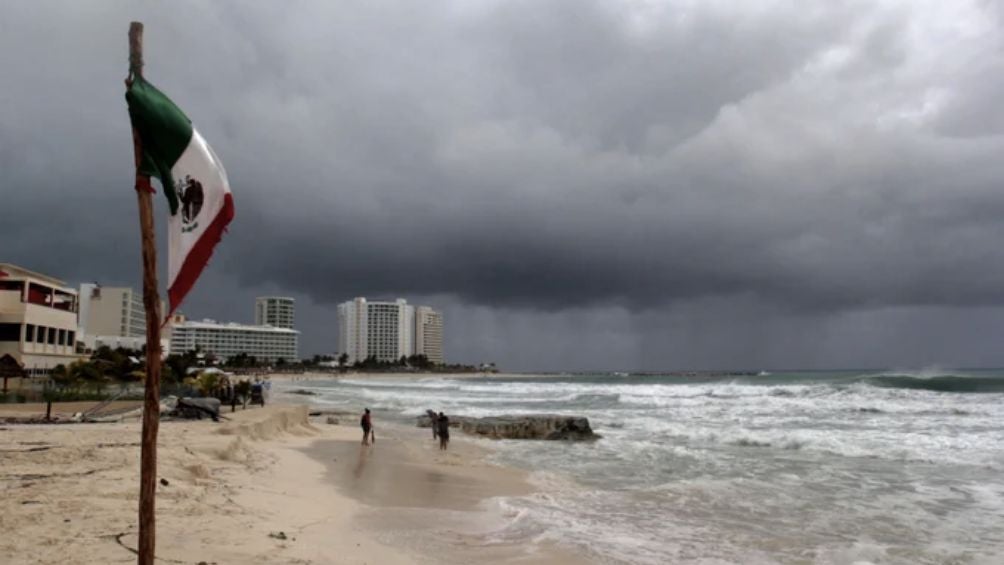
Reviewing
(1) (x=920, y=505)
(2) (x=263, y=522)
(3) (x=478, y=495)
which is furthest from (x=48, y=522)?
(1) (x=920, y=505)

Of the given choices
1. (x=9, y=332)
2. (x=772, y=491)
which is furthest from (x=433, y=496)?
(x=9, y=332)

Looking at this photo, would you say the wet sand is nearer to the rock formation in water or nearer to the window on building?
the rock formation in water

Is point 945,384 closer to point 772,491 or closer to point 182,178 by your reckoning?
point 772,491

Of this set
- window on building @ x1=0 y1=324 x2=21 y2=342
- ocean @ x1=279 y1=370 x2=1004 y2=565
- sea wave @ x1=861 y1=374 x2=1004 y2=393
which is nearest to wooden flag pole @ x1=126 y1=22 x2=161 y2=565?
ocean @ x1=279 y1=370 x2=1004 y2=565

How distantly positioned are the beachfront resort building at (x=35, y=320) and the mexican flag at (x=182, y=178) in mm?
46881

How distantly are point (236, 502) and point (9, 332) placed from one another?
158ft

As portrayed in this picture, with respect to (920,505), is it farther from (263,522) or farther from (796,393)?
(796,393)

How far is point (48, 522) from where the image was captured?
710 cm

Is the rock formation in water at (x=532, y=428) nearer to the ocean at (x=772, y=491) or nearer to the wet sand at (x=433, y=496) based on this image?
the ocean at (x=772, y=491)

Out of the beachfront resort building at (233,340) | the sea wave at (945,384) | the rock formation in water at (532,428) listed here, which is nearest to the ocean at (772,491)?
the rock formation in water at (532,428)

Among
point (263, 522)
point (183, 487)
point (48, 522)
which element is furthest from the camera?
point (183, 487)

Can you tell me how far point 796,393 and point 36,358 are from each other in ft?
180

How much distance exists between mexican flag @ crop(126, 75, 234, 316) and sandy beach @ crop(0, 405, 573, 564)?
353 centimetres

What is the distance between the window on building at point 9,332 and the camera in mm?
46656
